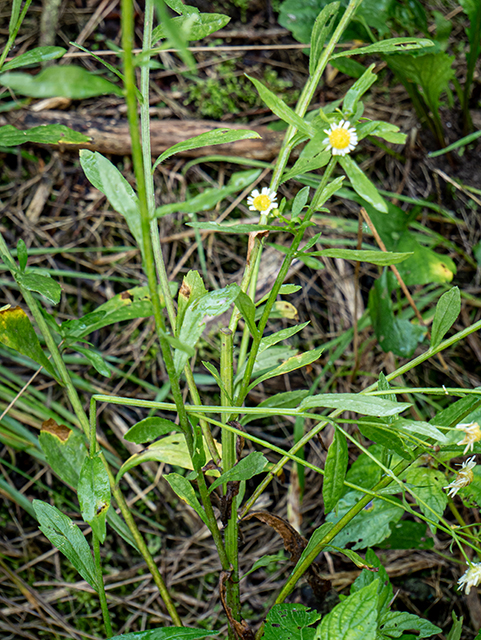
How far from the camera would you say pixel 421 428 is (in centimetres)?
63

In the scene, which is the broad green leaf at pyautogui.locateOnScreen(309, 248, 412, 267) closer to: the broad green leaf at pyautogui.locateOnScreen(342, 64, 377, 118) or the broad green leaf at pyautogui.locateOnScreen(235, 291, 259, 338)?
the broad green leaf at pyautogui.locateOnScreen(235, 291, 259, 338)

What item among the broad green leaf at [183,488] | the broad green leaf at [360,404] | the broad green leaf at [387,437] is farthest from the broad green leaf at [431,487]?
the broad green leaf at [183,488]

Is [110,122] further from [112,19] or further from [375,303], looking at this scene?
[375,303]

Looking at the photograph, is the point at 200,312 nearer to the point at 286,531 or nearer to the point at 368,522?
the point at 286,531

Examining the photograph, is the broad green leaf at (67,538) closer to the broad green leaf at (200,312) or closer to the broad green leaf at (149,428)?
the broad green leaf at (149,428)

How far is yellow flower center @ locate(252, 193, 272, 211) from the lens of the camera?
81 cm

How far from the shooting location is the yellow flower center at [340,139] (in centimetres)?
74

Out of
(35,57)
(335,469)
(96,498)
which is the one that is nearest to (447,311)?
(335,469)

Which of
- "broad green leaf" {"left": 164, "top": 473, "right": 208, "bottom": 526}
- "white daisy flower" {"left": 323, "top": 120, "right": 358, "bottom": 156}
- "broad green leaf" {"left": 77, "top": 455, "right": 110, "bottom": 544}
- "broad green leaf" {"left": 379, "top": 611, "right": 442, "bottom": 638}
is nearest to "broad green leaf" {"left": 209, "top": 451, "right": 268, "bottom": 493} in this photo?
"broad green leaf" {"left": 164, "top": 473, "right": 208, "bottom": 526}

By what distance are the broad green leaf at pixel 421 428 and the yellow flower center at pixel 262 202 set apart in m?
0.41

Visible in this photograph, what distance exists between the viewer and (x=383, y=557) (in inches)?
49.9

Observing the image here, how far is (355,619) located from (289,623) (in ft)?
0.60

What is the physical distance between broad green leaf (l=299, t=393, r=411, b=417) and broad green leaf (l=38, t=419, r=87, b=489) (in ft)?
1.70

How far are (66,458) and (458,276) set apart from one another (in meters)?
1.33
